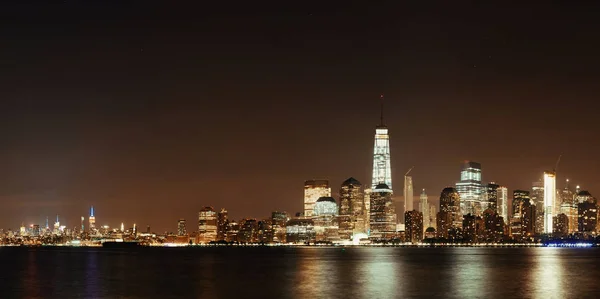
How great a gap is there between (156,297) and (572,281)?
52.8m

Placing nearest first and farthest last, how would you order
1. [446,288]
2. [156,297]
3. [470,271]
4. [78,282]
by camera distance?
[156,297]
[446,288]
[78,282]
[470,271]

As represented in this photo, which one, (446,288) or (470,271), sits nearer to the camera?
(446,288)

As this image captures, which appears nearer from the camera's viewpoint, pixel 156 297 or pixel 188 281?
pixel 156 297

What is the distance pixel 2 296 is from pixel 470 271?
70.8 metres

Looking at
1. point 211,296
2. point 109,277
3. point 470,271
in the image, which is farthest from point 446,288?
point 109,277

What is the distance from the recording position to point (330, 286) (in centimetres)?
9188

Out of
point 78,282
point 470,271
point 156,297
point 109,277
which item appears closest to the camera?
point 156,297

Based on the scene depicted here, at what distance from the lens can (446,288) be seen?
297 feet

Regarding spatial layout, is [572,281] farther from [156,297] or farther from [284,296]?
[156,297]

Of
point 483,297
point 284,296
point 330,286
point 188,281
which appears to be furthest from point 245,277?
point 483,297

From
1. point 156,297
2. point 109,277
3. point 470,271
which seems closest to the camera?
point 156,297

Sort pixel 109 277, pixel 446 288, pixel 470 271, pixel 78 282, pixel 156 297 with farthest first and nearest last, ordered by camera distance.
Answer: pixel 470 271
pixel 109 277
pixel 78 282
pixel 446 288
pixel 156 297

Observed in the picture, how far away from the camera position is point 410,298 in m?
78.8

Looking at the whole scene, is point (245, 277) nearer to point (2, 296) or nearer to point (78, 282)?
point (78, 282)
